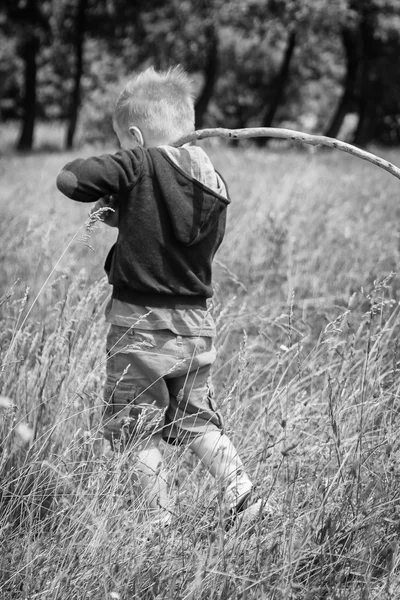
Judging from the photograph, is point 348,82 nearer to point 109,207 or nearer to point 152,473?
point 109,207

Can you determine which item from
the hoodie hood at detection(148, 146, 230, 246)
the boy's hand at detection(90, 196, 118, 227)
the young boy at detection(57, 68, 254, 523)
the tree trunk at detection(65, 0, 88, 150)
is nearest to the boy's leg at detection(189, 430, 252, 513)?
the young boy at detection(57, 68, 254, 523)

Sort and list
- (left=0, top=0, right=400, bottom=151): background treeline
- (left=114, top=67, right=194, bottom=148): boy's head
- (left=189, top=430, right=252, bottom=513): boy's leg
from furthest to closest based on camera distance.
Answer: (left=0, top=0, right=400, bottom=151): background treeline
(left=114, top=67, right=194, bottom=148): boy's head
(left=189, top=430, right=252, bottom=513): boy's leg

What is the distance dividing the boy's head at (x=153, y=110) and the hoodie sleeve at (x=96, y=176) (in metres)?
0.23

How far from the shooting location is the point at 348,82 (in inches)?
977

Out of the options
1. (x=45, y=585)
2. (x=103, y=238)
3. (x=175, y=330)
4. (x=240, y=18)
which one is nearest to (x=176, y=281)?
(x=175, y=330)

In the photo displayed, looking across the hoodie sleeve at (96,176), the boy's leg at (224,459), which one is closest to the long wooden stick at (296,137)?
the hoodie sleeve at (96,176)

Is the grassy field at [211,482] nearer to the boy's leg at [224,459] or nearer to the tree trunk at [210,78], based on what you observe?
the boy's leg at [224,459]

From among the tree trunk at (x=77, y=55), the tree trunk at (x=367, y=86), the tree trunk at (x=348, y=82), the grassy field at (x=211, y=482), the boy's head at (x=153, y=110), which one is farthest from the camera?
the tree trunk at (x=367, y=86)

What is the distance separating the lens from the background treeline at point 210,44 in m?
20.9

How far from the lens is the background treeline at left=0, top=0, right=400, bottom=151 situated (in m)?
20.9

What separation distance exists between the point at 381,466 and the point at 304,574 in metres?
0.54

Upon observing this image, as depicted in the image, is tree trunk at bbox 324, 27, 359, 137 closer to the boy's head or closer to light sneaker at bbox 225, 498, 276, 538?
the boy's head

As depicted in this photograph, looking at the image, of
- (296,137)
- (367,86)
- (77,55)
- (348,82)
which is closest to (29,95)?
(77,55)

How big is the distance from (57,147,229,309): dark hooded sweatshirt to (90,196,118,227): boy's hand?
29mm
